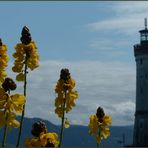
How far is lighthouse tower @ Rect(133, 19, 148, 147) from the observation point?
111000 mm

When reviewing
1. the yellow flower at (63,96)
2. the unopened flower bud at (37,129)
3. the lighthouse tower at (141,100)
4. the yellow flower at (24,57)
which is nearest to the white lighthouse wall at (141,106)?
the lighthouse tower at (141,100)

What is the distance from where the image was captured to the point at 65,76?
46.1 ft

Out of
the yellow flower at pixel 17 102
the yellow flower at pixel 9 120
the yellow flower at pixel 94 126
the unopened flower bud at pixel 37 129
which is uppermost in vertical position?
the yellow flower at pixel 94 126

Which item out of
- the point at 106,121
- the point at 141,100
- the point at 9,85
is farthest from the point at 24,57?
the point at 141,100

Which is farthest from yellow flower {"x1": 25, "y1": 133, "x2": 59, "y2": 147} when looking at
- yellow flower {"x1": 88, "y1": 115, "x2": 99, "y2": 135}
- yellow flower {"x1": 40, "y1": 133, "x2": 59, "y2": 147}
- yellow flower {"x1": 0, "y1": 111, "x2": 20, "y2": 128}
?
yellow flower {"x1": 88, "y1": 115, "x2": 99, "y2": 135}

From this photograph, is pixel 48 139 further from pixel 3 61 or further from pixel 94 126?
pixel 94 126

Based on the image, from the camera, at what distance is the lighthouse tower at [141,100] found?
111 metres

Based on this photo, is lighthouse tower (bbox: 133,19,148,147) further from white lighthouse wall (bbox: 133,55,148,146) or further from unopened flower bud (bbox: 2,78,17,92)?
unopened flower bud (bbox: 2,78,17,92)

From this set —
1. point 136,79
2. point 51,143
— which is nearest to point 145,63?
point 136,79

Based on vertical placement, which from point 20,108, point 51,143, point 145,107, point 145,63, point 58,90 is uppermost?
point 145,63

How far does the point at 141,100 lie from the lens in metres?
111

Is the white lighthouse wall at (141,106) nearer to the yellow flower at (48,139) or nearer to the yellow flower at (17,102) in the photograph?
the yellow flower at (17,102)

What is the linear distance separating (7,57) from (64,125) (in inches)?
90.2

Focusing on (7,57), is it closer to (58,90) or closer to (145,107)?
(58,90)
